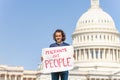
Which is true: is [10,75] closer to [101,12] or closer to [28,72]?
[28,72]

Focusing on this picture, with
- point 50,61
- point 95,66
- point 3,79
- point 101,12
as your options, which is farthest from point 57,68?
point 101,12

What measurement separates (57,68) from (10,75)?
114 m

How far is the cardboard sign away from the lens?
1559 cm

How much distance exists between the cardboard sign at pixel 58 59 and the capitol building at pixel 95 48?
11765 centimetres

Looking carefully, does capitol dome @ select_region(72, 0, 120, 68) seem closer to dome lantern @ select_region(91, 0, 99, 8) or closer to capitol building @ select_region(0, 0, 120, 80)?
capitol building @ select_region(0, 0, 120, 80)

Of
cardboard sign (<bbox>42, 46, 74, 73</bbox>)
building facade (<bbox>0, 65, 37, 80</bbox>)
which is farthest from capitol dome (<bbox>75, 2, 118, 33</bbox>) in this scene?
cardboard sign (<bbox>42, 46, 74, 73</bbox>)

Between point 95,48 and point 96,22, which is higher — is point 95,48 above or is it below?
below

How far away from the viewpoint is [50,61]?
51.5ft

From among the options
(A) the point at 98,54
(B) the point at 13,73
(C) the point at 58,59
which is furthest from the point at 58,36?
(A) the point at 98,54

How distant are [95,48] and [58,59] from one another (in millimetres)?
129206

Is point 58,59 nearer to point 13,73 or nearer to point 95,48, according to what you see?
point 13,73

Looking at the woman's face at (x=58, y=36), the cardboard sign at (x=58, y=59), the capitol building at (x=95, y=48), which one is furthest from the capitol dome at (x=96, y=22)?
the woman's face at (x=58, y=36)

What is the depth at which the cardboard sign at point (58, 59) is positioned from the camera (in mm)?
15594

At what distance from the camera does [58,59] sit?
51.5ft
